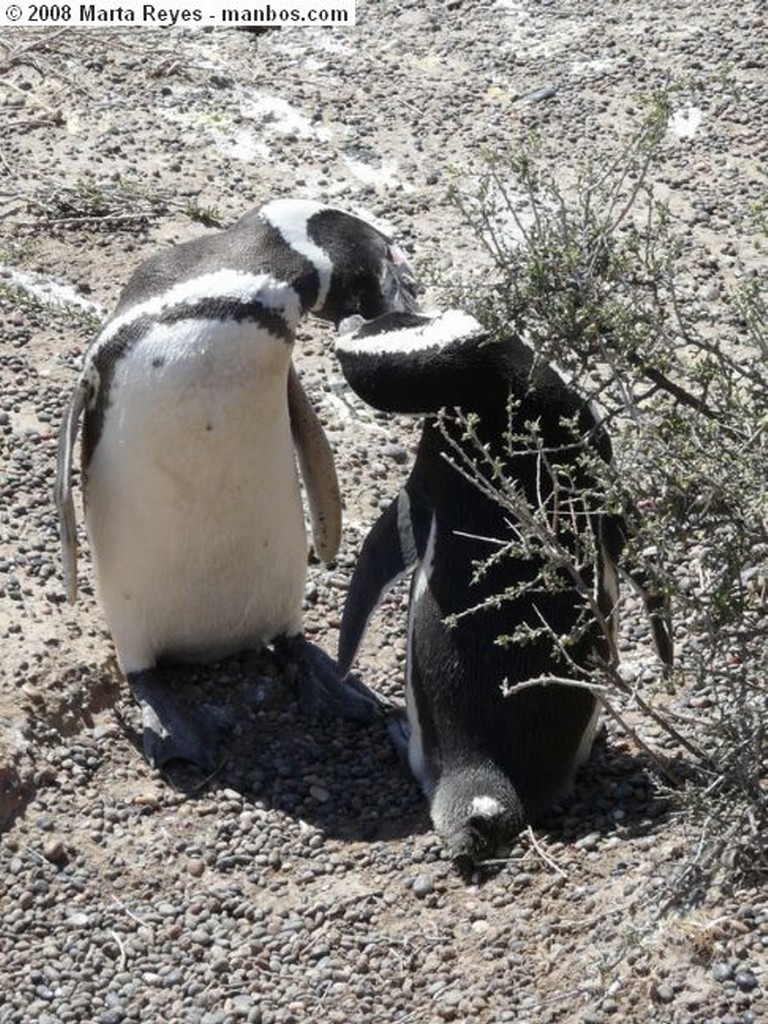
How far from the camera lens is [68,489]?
539 centimetres

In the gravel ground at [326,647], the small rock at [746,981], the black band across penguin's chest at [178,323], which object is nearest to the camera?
the small rock at [746,981]

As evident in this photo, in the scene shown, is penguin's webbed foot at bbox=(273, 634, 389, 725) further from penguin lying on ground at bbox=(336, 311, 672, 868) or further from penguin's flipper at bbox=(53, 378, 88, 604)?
penguin's flipper at bbox=(53, 378, 88, 604)

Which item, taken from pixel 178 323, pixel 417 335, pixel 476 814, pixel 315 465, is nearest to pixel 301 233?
pixel 178 323

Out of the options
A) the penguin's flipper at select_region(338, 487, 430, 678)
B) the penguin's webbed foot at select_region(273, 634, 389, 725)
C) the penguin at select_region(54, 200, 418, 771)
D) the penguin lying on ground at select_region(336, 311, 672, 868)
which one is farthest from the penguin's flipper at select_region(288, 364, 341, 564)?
the penguin lying on ground at select_region(336, 311, 672, 868)

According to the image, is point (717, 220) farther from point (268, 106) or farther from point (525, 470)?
point (525, 470)

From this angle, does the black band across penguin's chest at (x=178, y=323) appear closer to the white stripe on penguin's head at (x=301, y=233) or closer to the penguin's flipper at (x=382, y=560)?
the white stripe on penguin's head at (x=301, y=233)

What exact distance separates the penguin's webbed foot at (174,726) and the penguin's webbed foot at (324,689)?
0.25 metres

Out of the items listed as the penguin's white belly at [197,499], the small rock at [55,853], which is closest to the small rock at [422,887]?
the small rock at [55,853]

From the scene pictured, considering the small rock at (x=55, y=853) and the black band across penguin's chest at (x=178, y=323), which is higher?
the black band across penguin's chest at (x=178, y=323)

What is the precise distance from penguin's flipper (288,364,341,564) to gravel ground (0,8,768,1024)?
37 centimetres

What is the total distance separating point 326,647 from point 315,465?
1.80ft

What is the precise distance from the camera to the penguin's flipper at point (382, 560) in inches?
201

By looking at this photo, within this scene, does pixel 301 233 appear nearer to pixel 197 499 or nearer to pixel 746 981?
pixel 197 499

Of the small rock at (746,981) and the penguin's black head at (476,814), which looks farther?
the penguin's black head at (476,814)
